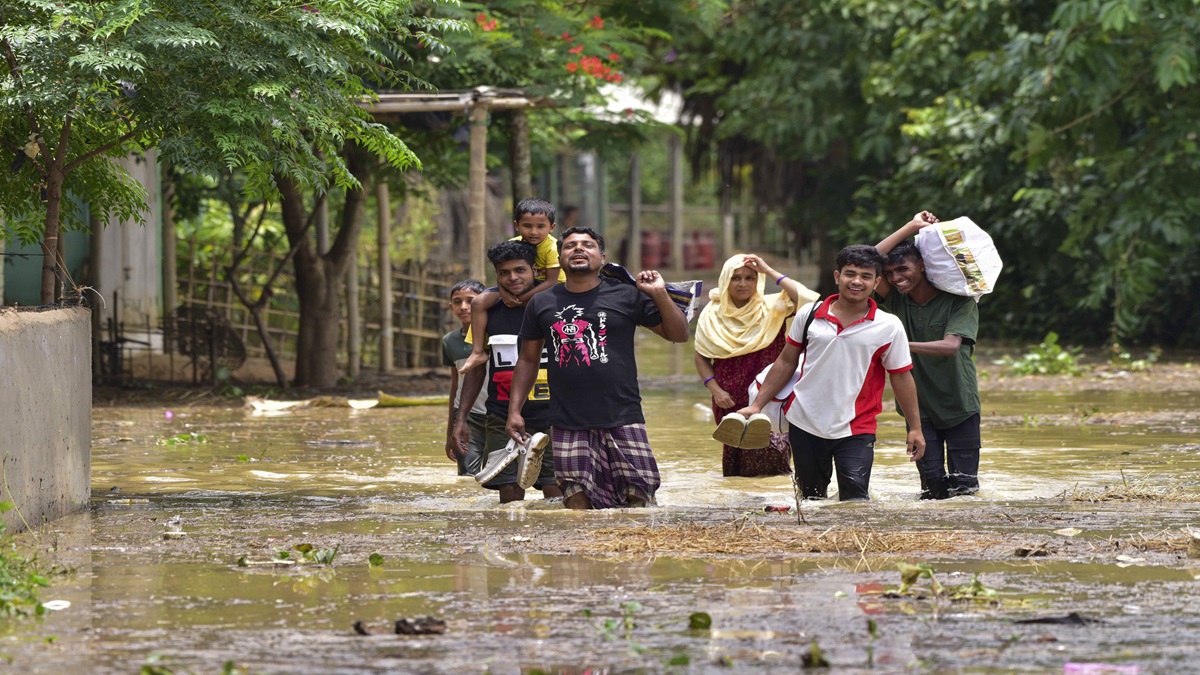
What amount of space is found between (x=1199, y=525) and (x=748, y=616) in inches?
107

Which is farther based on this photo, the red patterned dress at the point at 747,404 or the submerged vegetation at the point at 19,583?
the red patterned dress at the point at 747,404

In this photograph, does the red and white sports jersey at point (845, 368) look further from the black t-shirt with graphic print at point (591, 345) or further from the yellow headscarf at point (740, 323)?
the yellow headscarf at point (740, 323)

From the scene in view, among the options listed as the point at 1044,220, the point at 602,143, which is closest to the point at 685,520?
the point at 602,143

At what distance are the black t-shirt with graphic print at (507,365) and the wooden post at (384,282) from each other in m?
9.11

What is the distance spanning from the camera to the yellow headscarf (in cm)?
884

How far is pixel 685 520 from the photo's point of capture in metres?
6.99

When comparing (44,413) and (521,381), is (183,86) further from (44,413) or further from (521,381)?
(521,381)

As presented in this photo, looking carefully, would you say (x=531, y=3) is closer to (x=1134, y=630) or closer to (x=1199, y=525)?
(x=1199, y=525)

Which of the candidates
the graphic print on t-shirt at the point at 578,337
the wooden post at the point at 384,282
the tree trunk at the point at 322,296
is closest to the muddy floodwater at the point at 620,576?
the graphic print on t-shirt at the point at 578,337

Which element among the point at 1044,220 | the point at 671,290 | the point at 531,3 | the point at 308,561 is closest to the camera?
the point at 308,561

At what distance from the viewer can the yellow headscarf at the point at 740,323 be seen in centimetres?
884

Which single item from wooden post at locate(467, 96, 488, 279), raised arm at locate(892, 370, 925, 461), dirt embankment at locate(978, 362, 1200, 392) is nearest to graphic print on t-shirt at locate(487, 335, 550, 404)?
raised arm at locate(892, 370, 925, 461)

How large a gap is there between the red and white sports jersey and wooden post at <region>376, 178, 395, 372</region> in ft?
32.6

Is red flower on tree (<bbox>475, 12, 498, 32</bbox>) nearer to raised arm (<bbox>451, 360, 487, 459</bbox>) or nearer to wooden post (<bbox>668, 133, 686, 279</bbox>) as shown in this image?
raised arm (<bbox>451, 360, 487, 459</bbox>)
